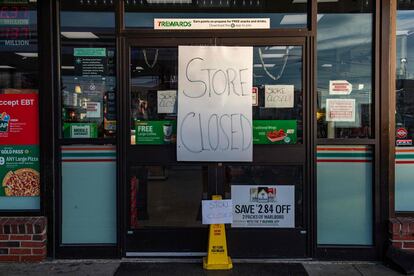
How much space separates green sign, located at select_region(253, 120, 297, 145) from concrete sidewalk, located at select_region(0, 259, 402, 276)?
4.16 ft

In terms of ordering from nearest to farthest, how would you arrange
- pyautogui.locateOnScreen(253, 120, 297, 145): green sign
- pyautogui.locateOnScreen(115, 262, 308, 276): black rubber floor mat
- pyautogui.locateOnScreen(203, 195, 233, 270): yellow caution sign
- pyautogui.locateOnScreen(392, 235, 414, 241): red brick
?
Answer: pyautogui.locateOnScreen(115, 262, 308, 276): black rubber floor mat < pyautogui.locateOnScreen(203, 195, 233, 270): yellow caution sign < pyautogui.locateOnScreen(392, 235, 414, 241): red brick < pyautogui.locateOnScreen(253, 120, 297, 145): green sign

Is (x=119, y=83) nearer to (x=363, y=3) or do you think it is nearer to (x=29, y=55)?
(x=29, y=55)

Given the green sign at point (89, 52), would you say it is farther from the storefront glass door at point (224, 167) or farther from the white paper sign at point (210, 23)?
the white paper sign at point (210, 23)

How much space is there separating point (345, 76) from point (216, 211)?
6.34 ft

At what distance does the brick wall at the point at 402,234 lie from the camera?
16.5 ft

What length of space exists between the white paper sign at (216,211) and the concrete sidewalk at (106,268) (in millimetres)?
486

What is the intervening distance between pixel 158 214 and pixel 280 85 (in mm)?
1857

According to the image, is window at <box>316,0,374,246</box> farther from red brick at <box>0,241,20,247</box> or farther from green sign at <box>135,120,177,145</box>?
red brick at <box>0,241,20,247</box>

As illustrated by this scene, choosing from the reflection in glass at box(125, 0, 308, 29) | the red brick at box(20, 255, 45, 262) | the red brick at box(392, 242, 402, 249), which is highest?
the reflection in glass at box(125, 0, 308, 29)

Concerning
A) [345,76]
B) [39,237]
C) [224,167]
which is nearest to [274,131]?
[224,167]

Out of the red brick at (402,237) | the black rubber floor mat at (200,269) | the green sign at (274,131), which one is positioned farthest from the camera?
the green sign at (274,131)

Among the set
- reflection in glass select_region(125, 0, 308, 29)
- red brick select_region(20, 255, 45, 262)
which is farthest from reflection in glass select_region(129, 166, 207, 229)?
reflection in glass select_region(125, 0, 308, 29)

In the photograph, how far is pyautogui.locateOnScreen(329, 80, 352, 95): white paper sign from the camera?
5195 mm

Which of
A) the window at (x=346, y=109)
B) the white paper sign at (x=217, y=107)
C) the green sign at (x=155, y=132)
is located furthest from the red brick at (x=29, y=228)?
the window at (x=346, y=109)
